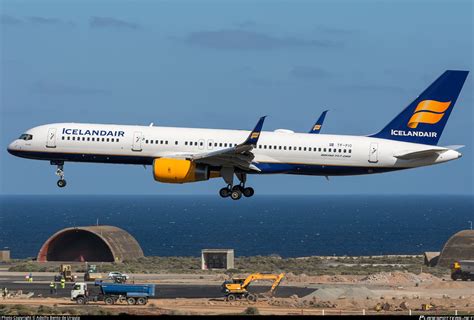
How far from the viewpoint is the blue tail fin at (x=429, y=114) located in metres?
94.4

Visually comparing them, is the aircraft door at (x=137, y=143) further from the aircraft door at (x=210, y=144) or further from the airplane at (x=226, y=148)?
the aircraft door at (x=210, y=144)

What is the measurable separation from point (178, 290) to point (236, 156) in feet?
83.5

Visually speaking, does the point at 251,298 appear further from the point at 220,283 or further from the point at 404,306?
the point at 220,283

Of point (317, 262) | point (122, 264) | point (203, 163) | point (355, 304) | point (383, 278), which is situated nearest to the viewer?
point (203, 163)

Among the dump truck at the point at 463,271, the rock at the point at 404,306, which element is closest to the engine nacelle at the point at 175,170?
the rock at the point at 404,306

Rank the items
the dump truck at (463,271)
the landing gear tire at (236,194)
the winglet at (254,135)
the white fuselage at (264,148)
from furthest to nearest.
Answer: the dump truck at (463,271) → the landing gear tire at (236,194) → the white fuselage at (264,148) → the winglet at (254,135)

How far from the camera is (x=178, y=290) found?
10981 cm

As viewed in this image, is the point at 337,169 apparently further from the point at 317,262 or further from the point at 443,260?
the point at 317,262

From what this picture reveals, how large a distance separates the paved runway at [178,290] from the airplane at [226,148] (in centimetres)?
1651

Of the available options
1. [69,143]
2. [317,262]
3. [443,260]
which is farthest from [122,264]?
[69,143]

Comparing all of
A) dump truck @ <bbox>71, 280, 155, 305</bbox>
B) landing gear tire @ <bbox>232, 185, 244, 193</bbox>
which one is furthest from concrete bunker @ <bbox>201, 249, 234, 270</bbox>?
landing gear tire @ <bbox>232, 185, 244, 193</bbox>

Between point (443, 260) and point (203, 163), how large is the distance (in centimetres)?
6930

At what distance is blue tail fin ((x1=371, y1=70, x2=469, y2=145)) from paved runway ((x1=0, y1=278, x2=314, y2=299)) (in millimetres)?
20409

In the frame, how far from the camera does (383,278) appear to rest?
4835 inches
